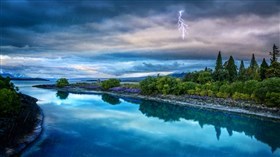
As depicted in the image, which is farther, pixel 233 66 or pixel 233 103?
pixel 233 66

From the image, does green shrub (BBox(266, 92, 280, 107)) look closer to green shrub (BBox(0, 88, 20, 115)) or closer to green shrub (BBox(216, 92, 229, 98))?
green shrub (BBox(216, 92, 229, 98))

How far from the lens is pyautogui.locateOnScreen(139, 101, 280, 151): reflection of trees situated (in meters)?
47.7

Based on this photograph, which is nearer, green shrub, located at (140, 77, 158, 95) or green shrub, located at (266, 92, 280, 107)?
green shrub, located at (266, 92, 280, 107)

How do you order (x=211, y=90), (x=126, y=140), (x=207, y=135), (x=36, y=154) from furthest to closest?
(x=211, y=90), (x=207, y=135), (x=126, y=140), (x=36, y=154)

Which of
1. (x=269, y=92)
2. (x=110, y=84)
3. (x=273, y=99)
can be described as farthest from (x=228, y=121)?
(x=110, y=84)

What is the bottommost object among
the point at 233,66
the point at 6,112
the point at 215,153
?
the point at 215,153

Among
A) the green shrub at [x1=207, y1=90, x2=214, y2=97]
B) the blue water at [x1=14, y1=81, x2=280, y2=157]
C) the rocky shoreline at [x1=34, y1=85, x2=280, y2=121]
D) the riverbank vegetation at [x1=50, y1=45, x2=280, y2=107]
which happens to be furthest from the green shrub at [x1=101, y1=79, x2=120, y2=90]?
the blue water at [x1=14, y1=81, x2=280, y2=157]

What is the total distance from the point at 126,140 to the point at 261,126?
24.3m

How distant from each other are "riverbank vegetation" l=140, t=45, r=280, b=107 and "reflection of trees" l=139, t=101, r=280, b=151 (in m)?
9.61

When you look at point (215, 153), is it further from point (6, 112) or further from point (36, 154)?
point (6, 112)

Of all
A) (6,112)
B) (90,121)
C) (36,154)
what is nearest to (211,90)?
(90,121)

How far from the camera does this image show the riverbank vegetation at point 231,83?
67.7 meters

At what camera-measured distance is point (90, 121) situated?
56.1m

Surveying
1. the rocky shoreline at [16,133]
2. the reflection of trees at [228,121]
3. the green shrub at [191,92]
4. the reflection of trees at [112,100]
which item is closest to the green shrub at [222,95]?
the green shrub at [191,92]
